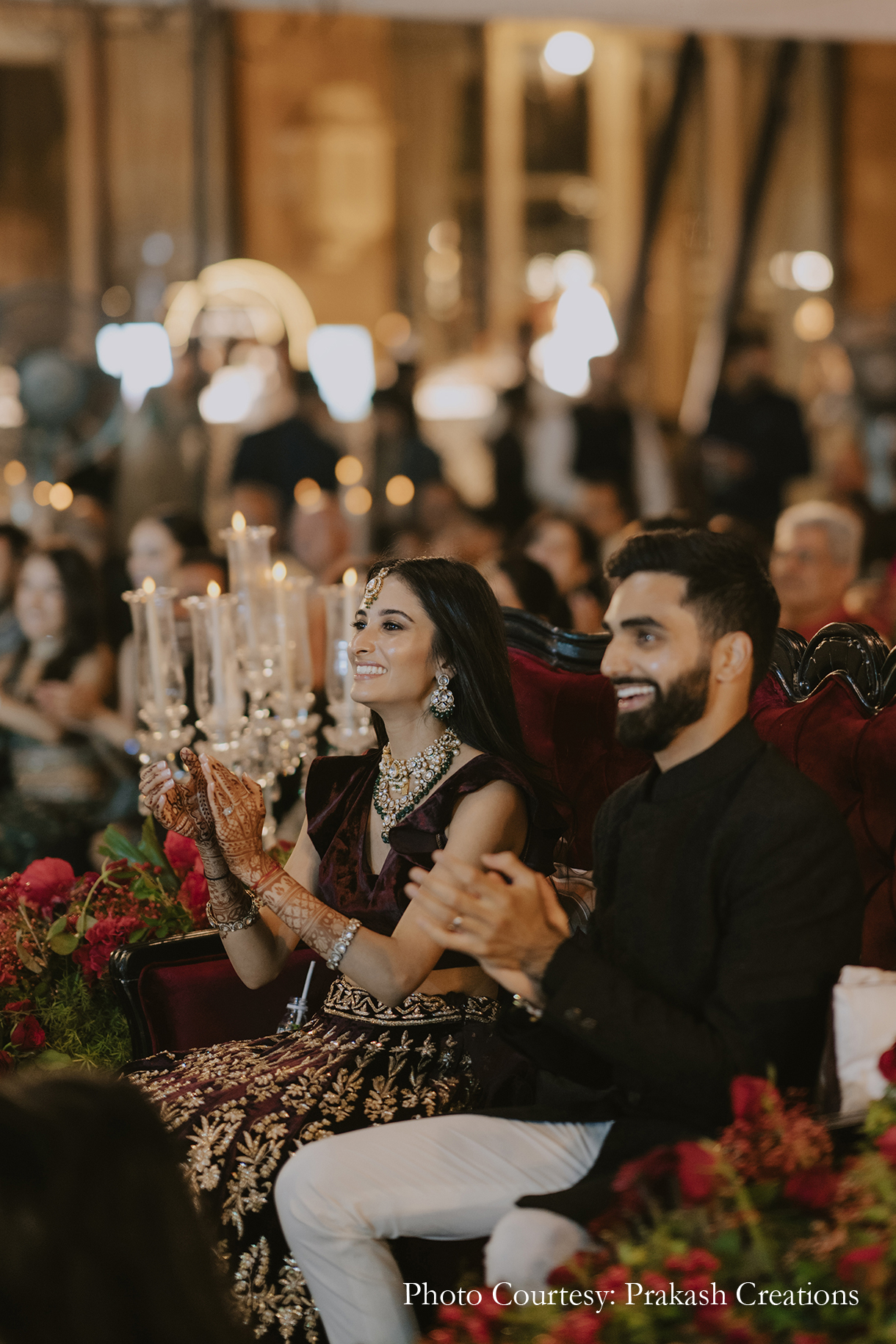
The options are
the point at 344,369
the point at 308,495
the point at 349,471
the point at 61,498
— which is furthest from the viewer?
the point at 344,369

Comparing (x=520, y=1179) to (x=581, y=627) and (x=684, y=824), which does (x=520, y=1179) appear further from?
(x=581, y=627)

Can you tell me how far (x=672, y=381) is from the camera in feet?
35.6

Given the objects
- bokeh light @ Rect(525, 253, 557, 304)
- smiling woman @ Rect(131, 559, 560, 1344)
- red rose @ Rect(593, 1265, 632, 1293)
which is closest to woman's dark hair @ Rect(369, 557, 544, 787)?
smiling woman @ Rect(131, 559, 560, 1344)

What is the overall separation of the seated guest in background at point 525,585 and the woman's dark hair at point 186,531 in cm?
99

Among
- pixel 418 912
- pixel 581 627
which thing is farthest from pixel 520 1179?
pixel 581 627

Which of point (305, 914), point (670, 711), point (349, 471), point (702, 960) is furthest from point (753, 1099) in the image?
point (349, 471)

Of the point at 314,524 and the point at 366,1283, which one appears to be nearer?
the point at 366,1283

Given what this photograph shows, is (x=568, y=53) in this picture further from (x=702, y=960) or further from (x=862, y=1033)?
(x=862, y=1033)

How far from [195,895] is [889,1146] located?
166cm

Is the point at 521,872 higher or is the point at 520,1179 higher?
the point at 521,872

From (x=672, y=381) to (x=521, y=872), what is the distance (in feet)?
31.4

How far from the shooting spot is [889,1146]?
1.48 m

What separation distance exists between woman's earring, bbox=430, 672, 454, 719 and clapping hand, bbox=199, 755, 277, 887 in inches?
12.1

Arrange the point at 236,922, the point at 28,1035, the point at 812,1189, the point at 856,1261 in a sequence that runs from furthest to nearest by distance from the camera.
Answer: the point at 28,1035, the point at 236,922, the point at 812,1189, the point at 856,1261
